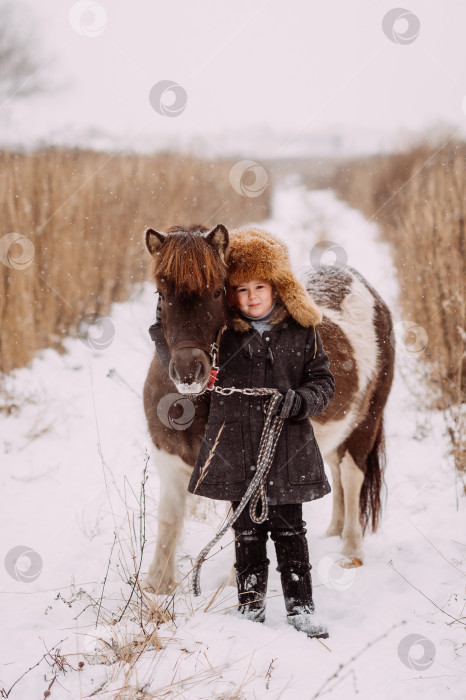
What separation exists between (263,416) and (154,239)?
3.09 ft

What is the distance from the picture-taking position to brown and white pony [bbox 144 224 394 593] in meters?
2.25

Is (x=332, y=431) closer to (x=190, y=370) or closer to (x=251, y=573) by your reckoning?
(x=251, y=573)

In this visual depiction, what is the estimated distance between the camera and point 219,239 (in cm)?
239

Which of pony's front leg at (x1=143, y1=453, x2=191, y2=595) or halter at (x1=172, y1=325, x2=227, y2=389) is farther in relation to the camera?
pony's front leg at (x1=143, y1=453, x2=191, y2=595)

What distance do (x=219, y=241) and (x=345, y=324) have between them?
153cm

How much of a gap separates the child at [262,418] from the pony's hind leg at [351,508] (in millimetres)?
1169

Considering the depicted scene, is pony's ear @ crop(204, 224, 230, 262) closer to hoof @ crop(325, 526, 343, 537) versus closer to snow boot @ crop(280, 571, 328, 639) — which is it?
snow boot @ crop(280, 571, 328, 639)

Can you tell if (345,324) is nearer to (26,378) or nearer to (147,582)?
(147,582)

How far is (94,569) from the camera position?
126 inches

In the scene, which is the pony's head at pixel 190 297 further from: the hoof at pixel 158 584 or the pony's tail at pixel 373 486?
the pony's tail at pixel 373 486

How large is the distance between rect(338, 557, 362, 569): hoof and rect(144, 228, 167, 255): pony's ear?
2298 millimetres

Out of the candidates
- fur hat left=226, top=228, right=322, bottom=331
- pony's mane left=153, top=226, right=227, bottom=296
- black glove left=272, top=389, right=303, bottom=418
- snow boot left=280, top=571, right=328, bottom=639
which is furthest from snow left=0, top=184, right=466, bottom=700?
fur hat left=226, top=228, right=322, bottom=331

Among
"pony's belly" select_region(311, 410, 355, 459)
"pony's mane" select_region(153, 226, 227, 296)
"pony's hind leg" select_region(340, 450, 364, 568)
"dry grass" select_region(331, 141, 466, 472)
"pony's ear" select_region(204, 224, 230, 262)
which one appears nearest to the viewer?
"pony's mane" select_region(153, 226, 227, 296)

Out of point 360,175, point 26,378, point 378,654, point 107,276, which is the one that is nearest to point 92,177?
point 107,276
